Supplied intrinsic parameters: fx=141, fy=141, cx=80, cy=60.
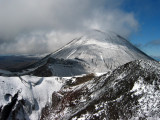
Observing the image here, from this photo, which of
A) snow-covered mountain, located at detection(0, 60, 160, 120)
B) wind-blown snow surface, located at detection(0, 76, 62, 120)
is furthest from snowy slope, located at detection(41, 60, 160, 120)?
wind-blown snow surface, located at detection(0, 76, 62, 120)

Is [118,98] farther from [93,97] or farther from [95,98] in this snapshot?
[93,97]

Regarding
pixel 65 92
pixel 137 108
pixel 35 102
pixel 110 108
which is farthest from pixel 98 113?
pixel 35 102

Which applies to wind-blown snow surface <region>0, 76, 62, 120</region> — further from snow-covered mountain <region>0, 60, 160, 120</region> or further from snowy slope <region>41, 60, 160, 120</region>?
snowy slope <region>41, 60, 160, 120</region>

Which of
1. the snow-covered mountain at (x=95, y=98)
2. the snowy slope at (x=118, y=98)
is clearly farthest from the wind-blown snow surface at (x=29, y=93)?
the snowy slope at (x=118, y=98)

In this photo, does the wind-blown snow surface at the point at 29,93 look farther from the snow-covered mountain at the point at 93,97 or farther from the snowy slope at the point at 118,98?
the snowy slope at the point at 118,98

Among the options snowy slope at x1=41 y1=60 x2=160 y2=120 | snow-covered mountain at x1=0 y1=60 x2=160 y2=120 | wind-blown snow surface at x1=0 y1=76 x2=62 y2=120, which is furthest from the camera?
wind-blown snow surface at x1=0 y1=76 x2=62 y2=120

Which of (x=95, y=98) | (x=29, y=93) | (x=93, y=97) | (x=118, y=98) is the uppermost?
(x=29, y=93)

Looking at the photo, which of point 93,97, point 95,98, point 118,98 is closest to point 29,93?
point 93,97
